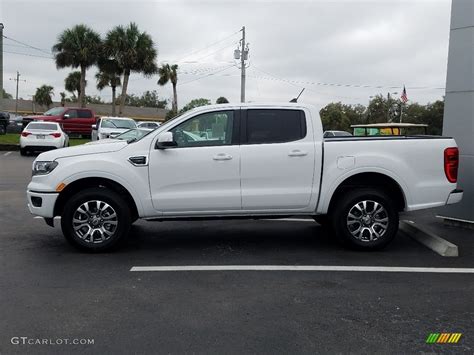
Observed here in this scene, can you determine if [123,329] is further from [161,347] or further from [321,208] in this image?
[321,208]

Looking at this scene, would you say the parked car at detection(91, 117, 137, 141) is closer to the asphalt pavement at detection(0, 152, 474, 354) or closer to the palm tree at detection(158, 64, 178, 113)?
the asphalt pavement at detection(0, 152, 474, 354)

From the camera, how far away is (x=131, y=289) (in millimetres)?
Answer: 4664

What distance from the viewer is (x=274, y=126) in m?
6.09

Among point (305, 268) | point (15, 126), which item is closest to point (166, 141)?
point (305, 268)

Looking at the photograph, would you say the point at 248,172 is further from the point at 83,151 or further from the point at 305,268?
the point at 83,151

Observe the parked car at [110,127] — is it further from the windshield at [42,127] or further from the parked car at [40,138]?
the windshield at [42,127]

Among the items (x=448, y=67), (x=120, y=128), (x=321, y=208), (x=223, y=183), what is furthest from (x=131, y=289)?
(x=120, y=128)

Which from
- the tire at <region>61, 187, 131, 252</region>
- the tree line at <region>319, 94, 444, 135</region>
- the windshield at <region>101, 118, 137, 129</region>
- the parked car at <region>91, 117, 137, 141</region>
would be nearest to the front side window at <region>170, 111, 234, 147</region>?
the tire at <region>61, 187, 131, 252</region>

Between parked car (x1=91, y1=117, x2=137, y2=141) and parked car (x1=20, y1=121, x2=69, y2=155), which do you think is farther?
parked car (x1=20, y1=121, x2=69, y2=155)

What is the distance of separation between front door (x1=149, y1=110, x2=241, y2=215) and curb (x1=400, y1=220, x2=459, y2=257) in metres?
2.67

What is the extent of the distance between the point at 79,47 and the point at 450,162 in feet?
124

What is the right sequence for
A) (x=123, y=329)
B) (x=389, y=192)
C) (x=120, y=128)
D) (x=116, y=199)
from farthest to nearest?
1. (x=120, y=128)
2. (x=389, y=192)
3. (x=116, y=199)
4. (x=123, y=329)

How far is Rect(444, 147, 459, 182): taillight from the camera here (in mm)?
6059

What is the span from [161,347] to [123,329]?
46 centimetres
